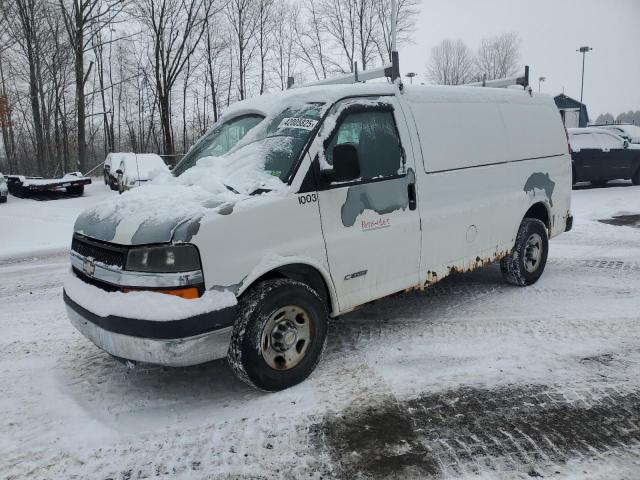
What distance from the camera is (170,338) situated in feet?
10.9

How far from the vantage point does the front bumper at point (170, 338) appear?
131 inches

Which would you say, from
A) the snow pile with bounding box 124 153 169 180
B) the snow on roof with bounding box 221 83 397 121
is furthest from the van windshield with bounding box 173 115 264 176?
the snow pile with bounding box 124 153 169 180

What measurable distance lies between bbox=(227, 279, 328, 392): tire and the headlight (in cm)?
49

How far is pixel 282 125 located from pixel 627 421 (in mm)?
3164

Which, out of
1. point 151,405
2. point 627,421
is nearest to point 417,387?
point 627,421

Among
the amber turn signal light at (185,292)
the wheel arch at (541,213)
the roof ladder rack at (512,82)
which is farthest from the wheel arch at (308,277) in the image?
the roof ladder rack at (512,82)

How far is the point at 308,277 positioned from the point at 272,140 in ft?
3.62

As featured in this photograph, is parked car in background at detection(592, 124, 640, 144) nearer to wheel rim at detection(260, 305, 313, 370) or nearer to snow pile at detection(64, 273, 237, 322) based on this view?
wheel rim at detection(260, 305, 313, 370)

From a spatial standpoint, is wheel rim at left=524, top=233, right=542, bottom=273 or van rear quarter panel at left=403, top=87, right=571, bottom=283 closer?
van rear quarter panel at left=403, top=87, right=571, bottom=283

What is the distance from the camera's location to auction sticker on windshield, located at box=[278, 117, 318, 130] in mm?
4062

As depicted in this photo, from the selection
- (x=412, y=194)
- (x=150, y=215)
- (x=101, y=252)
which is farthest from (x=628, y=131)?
(x=101, y=252)

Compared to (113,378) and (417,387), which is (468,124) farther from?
(113,378)

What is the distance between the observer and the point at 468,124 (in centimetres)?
532

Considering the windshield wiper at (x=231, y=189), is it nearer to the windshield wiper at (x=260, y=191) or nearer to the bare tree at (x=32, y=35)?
the windshield wiper at (x=260, y=191)
